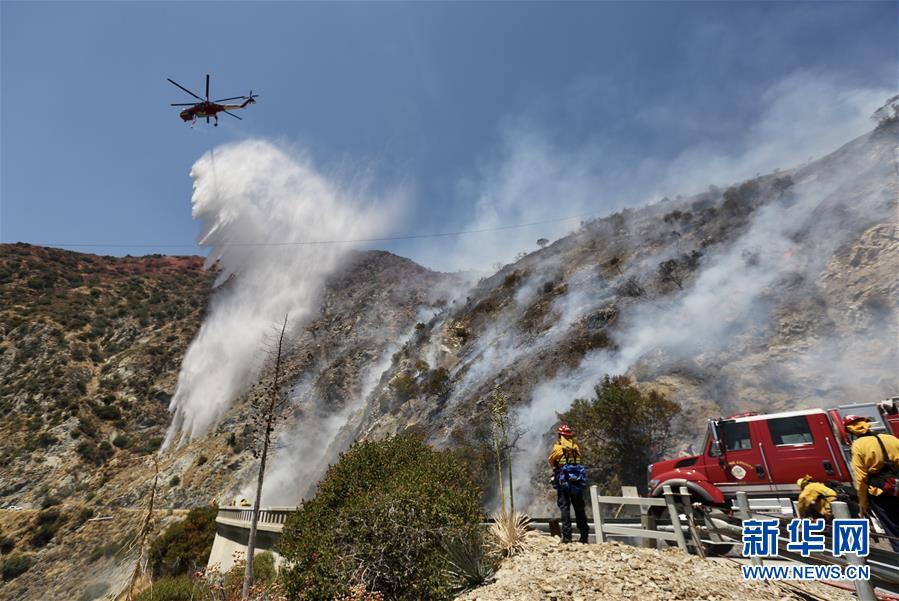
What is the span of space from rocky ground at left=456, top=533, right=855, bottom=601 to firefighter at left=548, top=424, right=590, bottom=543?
38cm

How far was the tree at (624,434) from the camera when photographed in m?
20.1

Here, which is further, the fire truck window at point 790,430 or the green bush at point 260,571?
the green bush at point 260,571

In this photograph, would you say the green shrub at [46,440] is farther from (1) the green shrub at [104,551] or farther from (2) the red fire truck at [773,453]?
(2) the red fire truck at [773,453]

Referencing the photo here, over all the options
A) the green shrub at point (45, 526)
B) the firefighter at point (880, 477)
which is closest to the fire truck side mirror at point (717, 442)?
the firefighter at point (880, 477)

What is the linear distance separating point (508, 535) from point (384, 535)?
2.52 m

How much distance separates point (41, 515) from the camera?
3706 centimetres

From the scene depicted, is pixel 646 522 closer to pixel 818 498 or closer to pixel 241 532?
pixel 818 498

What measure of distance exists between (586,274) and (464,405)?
18667mm

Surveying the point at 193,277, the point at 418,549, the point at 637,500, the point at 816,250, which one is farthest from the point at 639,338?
the point at 193,277

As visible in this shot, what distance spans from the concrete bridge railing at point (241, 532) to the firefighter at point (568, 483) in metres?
12.5

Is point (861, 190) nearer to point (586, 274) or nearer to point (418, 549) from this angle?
point (586, 274)

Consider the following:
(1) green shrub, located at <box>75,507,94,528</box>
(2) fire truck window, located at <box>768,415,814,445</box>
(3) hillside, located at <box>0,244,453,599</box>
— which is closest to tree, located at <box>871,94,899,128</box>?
(2) fire truck window, located at <box>768,415,814,445</box>

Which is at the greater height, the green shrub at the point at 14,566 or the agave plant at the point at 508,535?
the agave plant at the point at 508,535

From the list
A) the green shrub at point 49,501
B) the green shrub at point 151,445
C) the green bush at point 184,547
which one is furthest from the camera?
the green shrub at point 151,445
